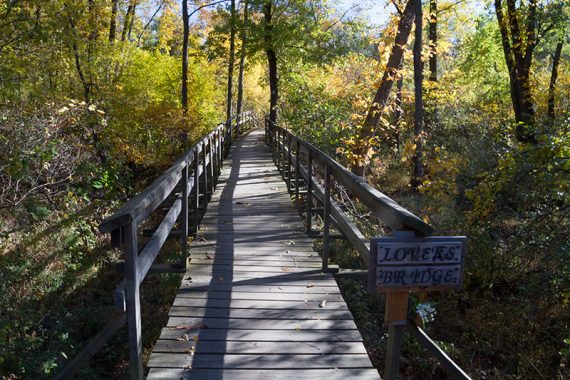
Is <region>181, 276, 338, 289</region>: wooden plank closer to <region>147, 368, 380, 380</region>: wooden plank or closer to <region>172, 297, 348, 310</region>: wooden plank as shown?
<region>172, 297, 348, 310</region>: wooden plank

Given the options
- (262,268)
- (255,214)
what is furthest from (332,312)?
(255,214)

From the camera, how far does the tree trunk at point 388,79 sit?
36.6 feet

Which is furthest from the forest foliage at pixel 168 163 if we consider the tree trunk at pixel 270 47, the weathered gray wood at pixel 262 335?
the tree trunk at pixel 270 47

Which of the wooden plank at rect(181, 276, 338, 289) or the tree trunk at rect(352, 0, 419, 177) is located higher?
the tree trunk at rect(352, 0, 419, 177)

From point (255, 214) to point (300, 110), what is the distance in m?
9.70

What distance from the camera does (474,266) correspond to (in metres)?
7.80

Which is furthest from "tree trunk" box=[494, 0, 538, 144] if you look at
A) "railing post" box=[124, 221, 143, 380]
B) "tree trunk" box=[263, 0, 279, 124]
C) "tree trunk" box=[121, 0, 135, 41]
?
"tree trunk" box=[121, 0, 135, 41]

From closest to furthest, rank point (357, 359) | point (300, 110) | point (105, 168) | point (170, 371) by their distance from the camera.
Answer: point (170, 371)
point (357, 359)
point (105, 168)
point (300, 110)

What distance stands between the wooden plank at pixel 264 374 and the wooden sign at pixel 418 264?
41.1 inches

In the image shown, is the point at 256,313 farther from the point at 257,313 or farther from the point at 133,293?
the point at 133,293

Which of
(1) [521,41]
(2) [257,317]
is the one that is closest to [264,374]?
(2) [257,317]

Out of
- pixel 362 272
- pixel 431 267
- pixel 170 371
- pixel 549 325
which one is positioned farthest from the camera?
pixel 549 325

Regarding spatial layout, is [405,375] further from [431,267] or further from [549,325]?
[431,267]

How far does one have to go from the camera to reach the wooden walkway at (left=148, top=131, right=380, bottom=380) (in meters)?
3.41
